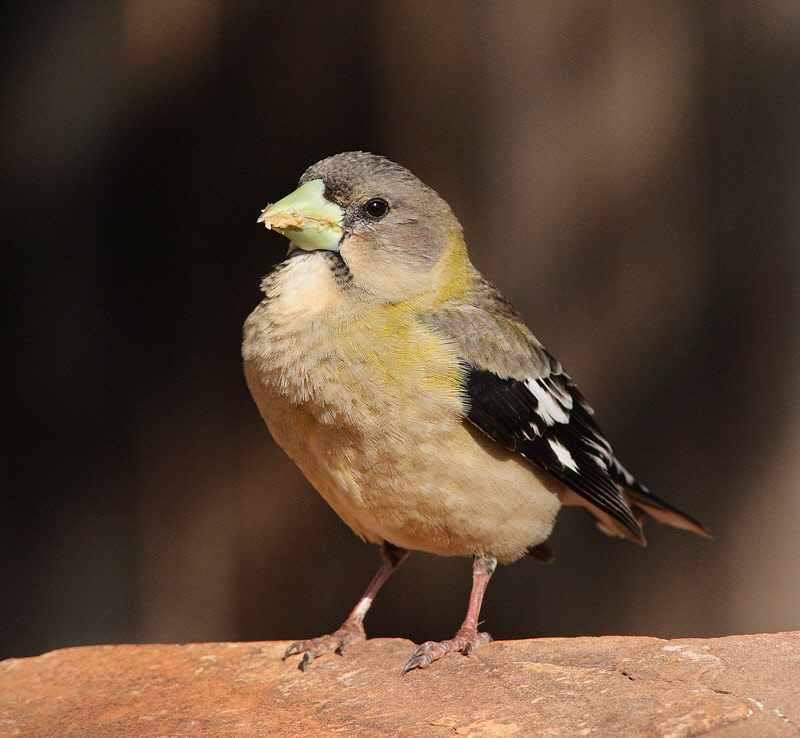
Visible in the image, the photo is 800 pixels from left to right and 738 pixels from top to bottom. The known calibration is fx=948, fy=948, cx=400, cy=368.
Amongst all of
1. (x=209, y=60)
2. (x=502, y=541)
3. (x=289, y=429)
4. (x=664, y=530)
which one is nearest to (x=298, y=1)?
(x=209, y=60)

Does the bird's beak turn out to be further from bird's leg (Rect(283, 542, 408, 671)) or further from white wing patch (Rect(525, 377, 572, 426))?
bird's leg (Rect(283, 542, 408, 671))

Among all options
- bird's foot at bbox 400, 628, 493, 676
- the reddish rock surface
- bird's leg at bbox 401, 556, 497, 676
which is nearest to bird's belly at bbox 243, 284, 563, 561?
bird's leg at bbox 401, 556, 497, 676

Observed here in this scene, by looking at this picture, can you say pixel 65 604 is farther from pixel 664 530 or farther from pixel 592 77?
pixel 592 77

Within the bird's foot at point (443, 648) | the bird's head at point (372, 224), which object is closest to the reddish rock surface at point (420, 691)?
the bird's foot at point (443, 648)

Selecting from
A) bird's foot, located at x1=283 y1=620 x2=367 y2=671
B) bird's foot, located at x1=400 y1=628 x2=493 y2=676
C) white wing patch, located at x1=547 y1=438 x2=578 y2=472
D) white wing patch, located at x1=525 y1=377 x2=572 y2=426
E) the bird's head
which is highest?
the bird's head

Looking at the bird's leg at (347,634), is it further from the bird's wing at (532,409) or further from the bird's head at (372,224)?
the bird's head at (372,224)
